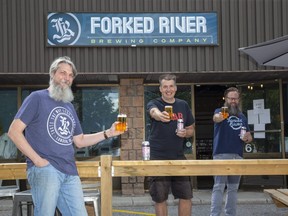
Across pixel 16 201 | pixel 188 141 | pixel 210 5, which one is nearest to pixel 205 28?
pixel 210 5

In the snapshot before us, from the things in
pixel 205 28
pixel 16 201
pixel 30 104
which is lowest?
pixel 16 201

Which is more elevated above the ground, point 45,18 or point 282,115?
point 45,18

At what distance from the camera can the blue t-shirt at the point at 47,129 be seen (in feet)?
12.4

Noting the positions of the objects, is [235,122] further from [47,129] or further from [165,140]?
[47,129]

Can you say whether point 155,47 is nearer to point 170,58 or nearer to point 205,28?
point 170,58

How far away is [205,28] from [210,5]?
479 millimetres

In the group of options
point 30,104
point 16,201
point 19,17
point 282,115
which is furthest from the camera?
point 282,115

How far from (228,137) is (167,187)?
1.42m

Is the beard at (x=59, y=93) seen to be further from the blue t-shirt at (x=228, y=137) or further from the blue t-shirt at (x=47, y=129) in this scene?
the blue t-shirt at (x=228, y=137)

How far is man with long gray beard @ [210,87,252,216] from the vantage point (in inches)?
248

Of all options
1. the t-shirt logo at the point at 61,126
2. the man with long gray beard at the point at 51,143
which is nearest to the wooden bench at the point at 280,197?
the man with long gray beard at the point at 51,143

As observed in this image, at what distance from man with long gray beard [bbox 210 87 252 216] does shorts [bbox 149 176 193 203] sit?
0.96 m

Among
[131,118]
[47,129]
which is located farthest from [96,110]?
[47,129]

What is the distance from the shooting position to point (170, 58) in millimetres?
9398
